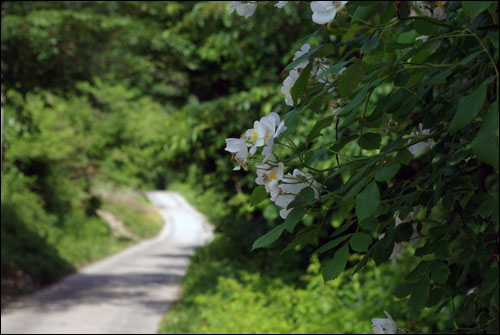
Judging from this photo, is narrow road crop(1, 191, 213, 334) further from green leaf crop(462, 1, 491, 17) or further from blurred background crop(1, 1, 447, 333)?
green leaf crop(462, 1, 491, 17)

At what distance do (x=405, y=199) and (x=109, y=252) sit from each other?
19977 mm

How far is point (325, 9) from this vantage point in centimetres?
111

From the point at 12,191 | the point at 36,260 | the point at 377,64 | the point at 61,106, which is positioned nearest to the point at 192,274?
the point at 36,260

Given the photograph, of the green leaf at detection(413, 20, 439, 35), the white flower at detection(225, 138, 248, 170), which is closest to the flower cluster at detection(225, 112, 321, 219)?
the white flower at detection(225, 138, 248, 170)

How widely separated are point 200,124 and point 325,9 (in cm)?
675

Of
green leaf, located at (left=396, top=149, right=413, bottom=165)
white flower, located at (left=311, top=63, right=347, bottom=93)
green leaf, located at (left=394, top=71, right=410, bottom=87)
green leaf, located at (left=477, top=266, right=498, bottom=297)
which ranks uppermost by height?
white flower, located at (left=311, top=63, right=347, bottom=93)

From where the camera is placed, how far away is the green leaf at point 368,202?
3.64 ft

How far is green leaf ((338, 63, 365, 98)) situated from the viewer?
1.25 meters

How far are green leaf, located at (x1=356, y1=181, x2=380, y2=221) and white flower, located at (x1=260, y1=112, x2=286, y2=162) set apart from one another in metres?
0.23

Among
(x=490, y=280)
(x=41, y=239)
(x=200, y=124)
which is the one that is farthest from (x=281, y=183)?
(x=41, y=239)

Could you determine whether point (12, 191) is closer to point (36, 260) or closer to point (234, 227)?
point (36, 260)

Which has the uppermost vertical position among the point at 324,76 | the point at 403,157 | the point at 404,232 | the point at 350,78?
the point at 324,76

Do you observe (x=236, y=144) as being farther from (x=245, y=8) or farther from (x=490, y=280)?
(x=490, y=280)

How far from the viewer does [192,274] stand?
41.5 feet
